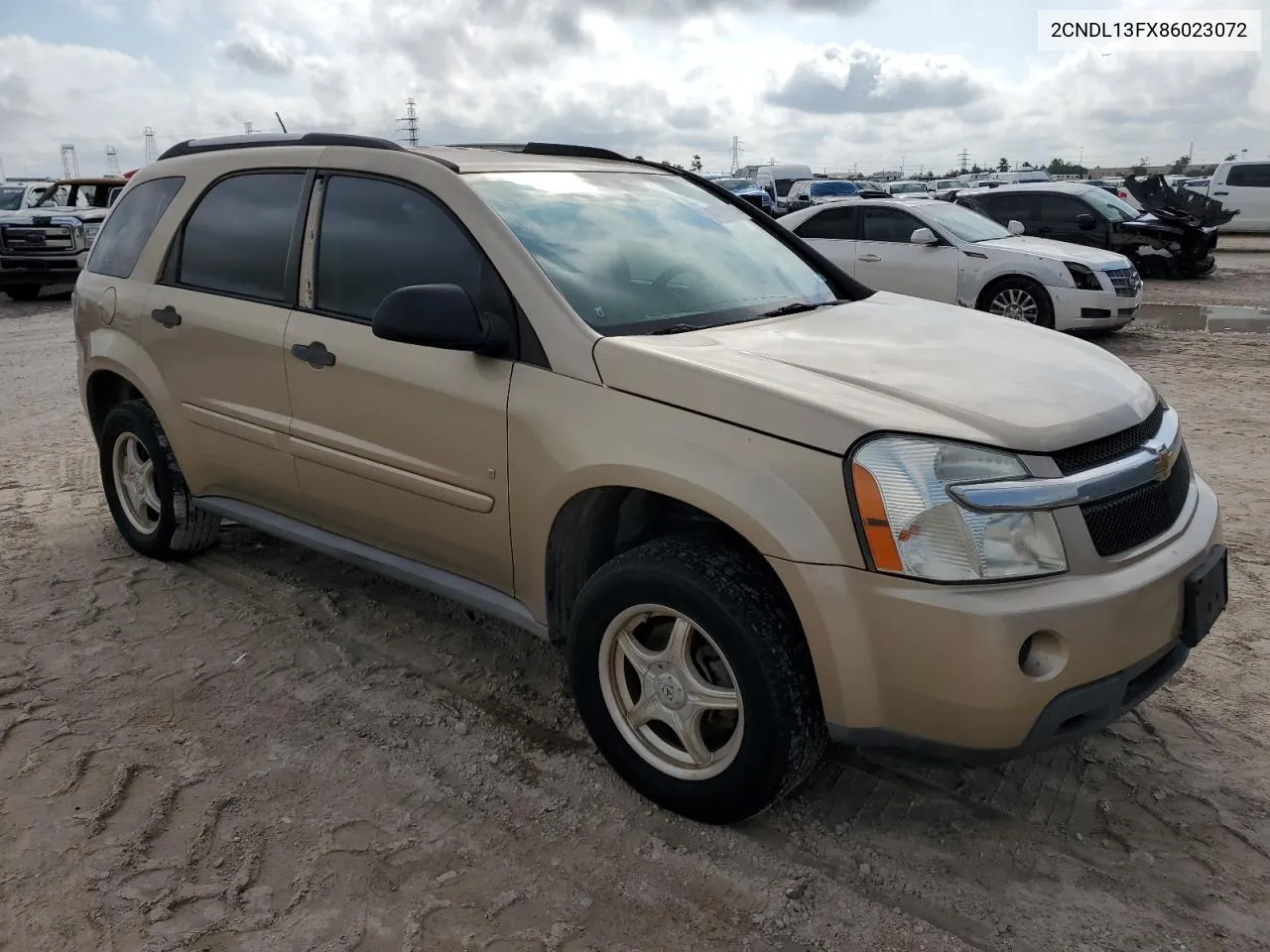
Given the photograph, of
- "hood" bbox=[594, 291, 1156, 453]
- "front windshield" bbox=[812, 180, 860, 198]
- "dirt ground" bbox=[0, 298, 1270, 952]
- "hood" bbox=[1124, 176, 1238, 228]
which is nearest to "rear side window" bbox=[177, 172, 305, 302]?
"dirt ground" bbox=[0, 298, 1270, 952]

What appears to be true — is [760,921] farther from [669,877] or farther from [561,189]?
[561,189]

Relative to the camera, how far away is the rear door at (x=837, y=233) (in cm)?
1161

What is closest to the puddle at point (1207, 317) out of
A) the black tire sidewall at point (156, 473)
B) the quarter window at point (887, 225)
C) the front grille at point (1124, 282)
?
the front grille at point (1124, 282)

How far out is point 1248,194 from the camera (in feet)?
74.8

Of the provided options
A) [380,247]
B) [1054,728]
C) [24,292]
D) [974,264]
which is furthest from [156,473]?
[24,292]

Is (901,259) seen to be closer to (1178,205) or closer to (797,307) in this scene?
(797,307)

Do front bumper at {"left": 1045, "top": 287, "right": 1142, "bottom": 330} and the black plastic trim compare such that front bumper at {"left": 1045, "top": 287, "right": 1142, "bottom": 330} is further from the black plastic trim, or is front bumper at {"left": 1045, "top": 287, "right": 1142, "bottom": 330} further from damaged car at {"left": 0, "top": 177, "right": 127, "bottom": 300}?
damaged car at {"left": 0, "top": 177, "right": 127, "bottom": 300}

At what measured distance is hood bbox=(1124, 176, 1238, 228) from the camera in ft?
52.9

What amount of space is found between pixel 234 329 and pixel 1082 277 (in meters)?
9.00

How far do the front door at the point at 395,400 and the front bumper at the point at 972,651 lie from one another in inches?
42.0

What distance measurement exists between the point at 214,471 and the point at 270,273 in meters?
0.90

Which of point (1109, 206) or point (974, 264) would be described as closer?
point (974, 264)

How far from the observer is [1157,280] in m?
16.6

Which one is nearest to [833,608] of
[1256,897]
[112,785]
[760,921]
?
[760,921]
